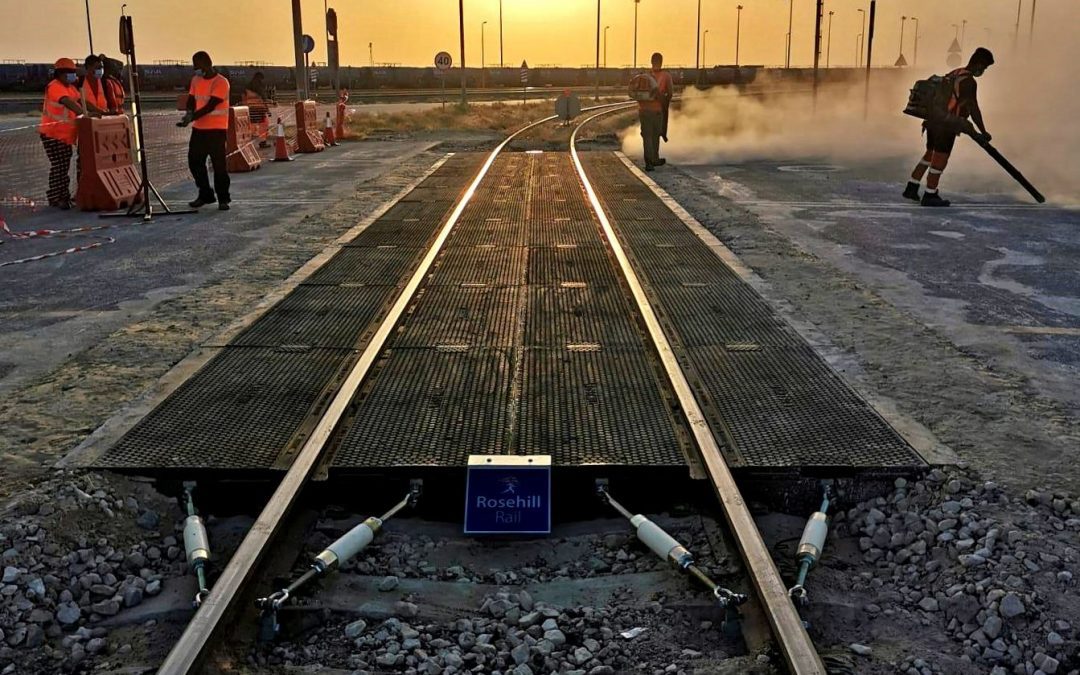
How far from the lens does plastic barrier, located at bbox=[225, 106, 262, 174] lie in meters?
19.6

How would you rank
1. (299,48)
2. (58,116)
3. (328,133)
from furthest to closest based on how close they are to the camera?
1. (328,133)
2. (299,48)
3. (58,116)

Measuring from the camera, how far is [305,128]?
24.8 meters

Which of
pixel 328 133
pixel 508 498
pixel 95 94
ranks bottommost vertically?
pixel 508 498

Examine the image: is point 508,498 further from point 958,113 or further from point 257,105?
point 257,105

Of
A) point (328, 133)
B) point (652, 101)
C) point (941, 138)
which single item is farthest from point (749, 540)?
point (328, 133)

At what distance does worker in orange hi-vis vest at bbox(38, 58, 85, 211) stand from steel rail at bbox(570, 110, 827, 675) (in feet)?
34.5

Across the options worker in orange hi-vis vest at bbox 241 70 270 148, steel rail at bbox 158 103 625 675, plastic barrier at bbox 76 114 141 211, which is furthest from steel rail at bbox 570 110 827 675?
worker in orange hi-vis vest at bbox 241 70 270 148

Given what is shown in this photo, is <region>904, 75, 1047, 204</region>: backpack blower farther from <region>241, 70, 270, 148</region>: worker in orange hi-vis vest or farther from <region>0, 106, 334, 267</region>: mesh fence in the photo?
<region>241, 70, 270, 148</region>: worker in orange hi-vis vest

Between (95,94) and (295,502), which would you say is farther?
(95,94)

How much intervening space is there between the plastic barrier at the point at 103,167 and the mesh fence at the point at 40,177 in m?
0.41

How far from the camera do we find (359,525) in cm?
437

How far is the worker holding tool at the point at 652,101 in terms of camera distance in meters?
18.9

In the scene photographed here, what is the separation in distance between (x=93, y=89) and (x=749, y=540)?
14.1 m

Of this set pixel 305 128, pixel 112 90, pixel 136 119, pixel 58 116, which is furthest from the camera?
pixel 305 128
